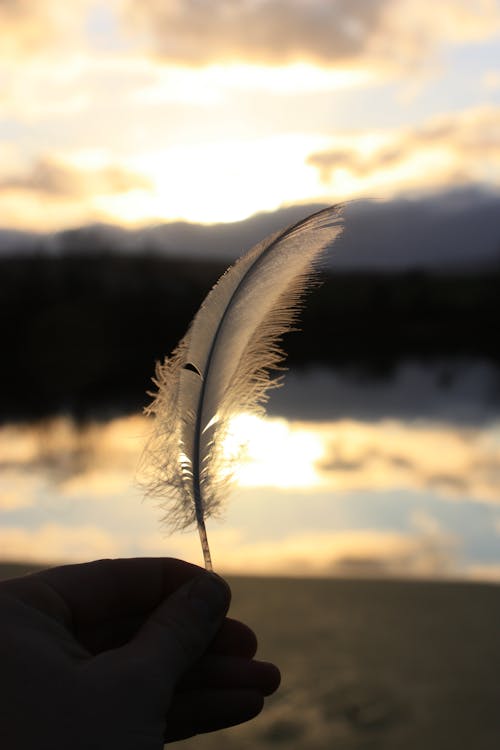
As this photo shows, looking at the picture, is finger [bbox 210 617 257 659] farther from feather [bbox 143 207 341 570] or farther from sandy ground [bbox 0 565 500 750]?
sandy ground [bbox 0 565 500 750]

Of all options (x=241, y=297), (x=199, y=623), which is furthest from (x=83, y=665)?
(x=241, y=297)

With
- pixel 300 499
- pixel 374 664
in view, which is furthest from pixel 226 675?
pixel 300 499

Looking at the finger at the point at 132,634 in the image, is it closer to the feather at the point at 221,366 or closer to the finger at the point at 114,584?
the finger at the point at 114,584

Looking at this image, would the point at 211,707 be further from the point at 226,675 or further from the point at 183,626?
the point at 183,626

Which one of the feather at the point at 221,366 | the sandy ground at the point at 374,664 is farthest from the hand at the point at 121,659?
the sandy ground at the point at 374,664

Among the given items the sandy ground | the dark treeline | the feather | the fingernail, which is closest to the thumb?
the fingernail
